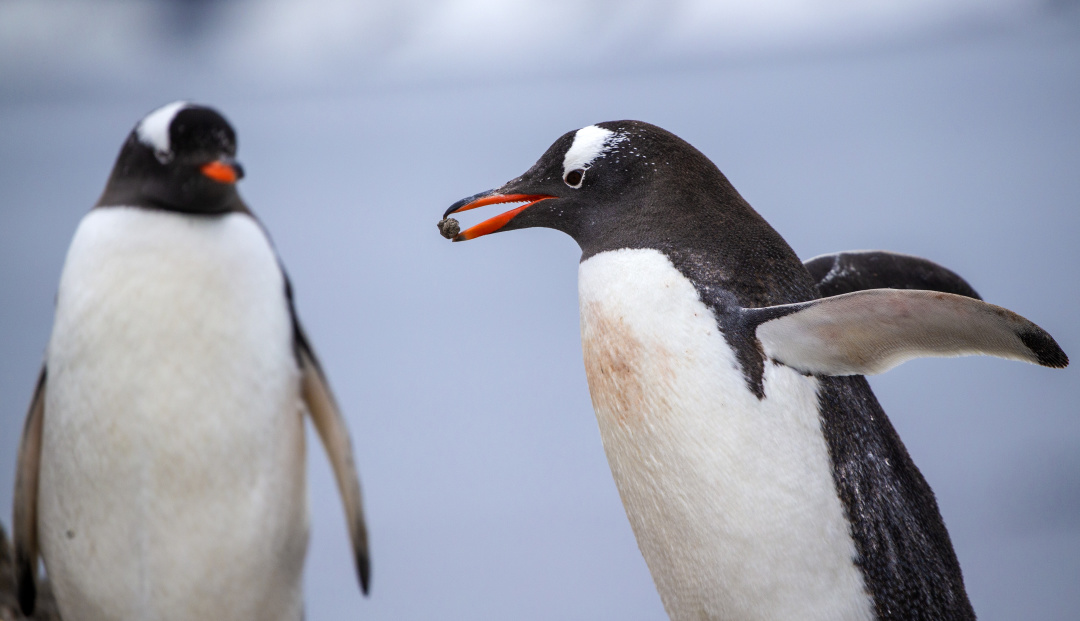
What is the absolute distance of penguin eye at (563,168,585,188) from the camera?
91cm

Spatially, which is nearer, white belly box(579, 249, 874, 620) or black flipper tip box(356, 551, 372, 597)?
white belly box(579, 249, 874, 620)

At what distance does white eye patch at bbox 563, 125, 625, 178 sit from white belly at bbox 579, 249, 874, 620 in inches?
4.8

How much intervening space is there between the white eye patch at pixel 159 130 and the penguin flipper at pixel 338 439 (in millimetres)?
343

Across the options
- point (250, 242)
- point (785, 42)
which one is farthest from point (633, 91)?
point (250, 242)

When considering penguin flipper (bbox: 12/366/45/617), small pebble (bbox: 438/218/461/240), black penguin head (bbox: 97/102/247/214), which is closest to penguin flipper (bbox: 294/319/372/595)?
black penguin head (bbox: 97/102/247/214)

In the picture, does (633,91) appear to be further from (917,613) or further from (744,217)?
(917,613)

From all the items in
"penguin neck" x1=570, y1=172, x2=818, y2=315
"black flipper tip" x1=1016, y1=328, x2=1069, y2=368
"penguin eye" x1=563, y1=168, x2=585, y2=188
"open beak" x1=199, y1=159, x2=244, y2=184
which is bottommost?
"black flipper tip" x1=1016, y1=328, x2=1069, y2=368

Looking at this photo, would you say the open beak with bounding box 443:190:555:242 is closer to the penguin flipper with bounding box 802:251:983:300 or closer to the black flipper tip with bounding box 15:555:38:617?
the penguin flipper with bounding box 802:251:983:300

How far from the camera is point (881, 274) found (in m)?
1.08

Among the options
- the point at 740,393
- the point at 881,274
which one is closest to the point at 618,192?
the point at 740,393

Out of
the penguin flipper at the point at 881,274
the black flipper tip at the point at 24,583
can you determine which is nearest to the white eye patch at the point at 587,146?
the penguin flipper at the point at 881,274

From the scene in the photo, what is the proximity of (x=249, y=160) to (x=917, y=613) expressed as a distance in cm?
189

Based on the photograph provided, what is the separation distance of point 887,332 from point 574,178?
15.1 inches

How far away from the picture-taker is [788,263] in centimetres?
90
